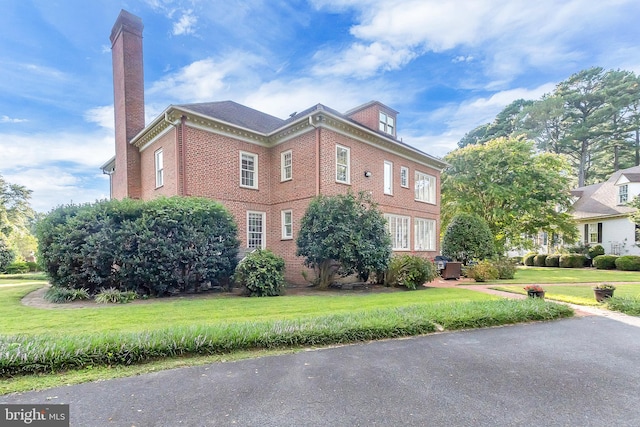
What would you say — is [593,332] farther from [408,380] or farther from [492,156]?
[492,156]

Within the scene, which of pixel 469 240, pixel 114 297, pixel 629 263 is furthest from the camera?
pixel 629 263

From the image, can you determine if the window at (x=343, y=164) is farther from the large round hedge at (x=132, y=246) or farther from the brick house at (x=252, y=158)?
the large round hedge at (x=132, y=246)

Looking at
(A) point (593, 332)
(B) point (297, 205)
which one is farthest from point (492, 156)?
(A) point (593, 332)

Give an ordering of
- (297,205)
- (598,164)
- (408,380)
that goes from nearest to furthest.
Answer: (408,380), (297,205), (598,164)

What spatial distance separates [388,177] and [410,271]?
6337 mm

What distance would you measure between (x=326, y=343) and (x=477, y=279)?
37.4 ft

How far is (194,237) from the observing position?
9703mm

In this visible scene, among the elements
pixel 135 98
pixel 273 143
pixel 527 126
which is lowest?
pixel 273 143

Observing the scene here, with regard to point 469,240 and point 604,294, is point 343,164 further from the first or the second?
point 604,294

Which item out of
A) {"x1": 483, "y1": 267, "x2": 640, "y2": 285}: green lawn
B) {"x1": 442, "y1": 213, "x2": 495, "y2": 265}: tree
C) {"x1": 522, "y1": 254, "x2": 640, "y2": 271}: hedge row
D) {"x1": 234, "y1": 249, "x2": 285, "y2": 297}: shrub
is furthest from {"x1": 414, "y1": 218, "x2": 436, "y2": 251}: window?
{"x1": 522, "y1": 254, "x2": 640, "y2": 271}: hedge row

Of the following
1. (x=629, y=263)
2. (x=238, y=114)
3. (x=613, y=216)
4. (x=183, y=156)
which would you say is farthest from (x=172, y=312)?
(x=613, y=216)

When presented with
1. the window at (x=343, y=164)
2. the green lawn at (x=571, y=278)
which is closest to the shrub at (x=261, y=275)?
the window at (x=343, y=164)

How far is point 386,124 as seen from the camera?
17688 millimetres

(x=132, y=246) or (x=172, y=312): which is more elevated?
(x=132, y=246)
